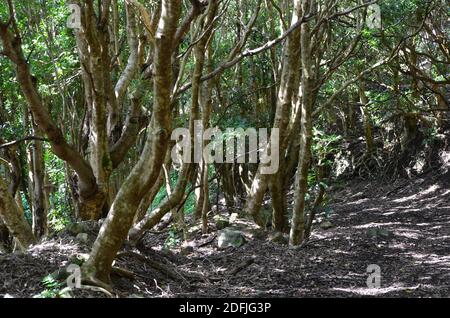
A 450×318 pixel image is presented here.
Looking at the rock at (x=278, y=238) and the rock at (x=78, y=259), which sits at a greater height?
the rock at (x=78, y=259)

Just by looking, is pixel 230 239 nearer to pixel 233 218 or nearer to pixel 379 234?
pixel 233 218

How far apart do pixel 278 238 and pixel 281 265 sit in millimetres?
1861

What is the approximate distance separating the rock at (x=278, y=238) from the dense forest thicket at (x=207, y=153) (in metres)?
0.03

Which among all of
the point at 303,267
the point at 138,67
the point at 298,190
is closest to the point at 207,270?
the point at 303,267

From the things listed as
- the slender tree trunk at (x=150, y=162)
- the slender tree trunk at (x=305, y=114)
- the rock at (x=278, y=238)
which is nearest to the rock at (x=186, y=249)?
the rock at (x=278, y=238)

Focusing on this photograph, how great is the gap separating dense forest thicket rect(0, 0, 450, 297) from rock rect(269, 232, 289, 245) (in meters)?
0.03

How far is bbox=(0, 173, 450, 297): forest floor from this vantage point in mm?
6266

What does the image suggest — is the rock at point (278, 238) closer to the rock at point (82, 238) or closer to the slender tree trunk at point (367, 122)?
the rock at point (82, 238)

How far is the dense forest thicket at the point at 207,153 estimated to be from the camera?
622cm

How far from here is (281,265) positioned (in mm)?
8539

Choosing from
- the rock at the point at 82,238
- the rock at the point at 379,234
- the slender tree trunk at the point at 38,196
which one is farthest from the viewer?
the slender tree trunk at the point at 38,196

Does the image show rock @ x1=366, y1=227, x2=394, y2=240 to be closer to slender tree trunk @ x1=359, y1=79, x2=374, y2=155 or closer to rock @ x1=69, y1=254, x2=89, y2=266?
rock @ x1=69, y1=254, x2=89, y2=266

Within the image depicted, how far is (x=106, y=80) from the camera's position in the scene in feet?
30.0
